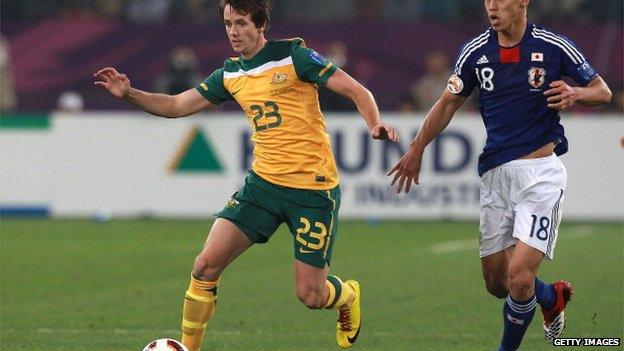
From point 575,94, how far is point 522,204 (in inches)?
32.2

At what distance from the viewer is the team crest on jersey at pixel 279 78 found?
9.05 meters

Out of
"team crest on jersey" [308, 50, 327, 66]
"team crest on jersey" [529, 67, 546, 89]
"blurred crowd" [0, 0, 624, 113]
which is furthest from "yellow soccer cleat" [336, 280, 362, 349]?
"blurred crowd" [0, 0, 624, 113]

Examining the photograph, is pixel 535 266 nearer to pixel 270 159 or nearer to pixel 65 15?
pixel 270 159

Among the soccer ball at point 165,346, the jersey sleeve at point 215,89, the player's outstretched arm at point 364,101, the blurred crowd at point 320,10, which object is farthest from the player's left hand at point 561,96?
the blurred crowd at point 320,10

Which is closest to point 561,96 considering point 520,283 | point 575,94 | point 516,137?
point 575,94

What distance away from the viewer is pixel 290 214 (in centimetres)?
913

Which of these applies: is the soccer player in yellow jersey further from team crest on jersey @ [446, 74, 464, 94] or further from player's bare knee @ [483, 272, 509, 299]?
player's bare knee @ [483, 272, 509, 299]

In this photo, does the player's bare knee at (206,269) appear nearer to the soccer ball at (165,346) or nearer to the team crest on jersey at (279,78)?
the soccer ball at (165,346)

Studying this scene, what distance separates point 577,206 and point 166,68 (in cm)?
844

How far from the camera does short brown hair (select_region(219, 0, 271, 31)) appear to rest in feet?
29.3

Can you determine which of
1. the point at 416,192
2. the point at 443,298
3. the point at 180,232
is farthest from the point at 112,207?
the point at 443,298

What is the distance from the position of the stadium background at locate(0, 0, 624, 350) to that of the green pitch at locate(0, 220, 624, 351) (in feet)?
0.10

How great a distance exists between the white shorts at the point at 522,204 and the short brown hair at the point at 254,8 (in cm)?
170

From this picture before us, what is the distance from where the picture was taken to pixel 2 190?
69.6ft
